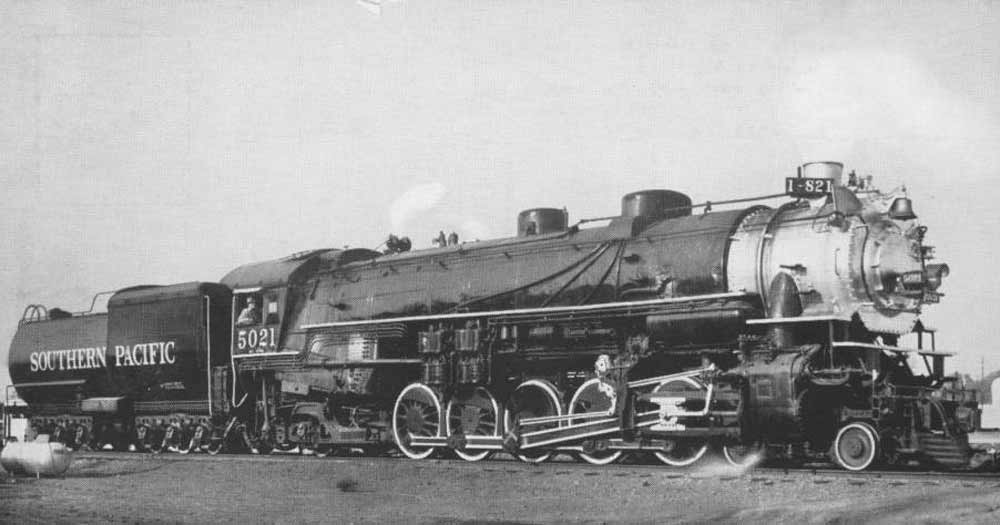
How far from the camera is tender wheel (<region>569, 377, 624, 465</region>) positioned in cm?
1588

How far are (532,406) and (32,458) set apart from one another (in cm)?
749

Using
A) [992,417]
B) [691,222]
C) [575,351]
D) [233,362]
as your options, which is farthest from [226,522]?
[992,417]

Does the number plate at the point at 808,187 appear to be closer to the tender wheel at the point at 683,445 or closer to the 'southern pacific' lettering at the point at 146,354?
the tender wheel at the point at 683,445

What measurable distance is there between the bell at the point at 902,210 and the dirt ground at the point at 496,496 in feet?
13.3

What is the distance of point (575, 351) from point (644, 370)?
1172 millimetres

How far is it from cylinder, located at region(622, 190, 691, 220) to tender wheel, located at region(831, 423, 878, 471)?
4413 millimetres

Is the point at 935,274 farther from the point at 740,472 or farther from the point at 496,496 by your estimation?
the point at 496,496

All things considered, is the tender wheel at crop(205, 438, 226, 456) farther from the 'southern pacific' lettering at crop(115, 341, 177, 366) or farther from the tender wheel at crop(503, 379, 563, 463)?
the tender wheel at crop(503, 379, 563, 463)

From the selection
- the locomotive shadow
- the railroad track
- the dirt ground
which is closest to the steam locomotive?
the railroad track

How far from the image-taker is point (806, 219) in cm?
1479

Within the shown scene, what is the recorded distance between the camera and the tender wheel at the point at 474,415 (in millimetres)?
17469

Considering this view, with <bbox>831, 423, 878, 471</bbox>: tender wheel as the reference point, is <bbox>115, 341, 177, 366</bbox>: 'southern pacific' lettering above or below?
above

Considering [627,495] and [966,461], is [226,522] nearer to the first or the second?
[627,495]

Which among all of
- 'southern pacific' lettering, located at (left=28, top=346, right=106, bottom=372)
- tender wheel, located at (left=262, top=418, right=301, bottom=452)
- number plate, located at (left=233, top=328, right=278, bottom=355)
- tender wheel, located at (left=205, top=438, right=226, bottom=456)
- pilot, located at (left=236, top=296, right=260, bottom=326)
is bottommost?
tender wheel, located at (left=205, top=438, right=226, bottom=456)
